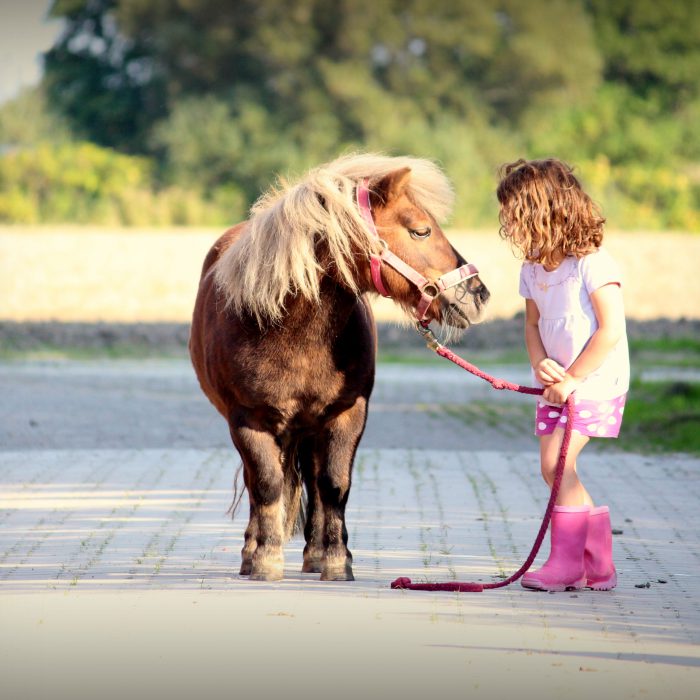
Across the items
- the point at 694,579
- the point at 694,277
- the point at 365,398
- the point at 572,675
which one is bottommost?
the point at 694,277

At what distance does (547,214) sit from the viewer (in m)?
5.09

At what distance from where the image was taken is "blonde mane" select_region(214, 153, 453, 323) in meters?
5.19

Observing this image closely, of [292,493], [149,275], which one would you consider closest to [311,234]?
[292,493]

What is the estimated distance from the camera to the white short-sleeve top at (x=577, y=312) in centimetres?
525

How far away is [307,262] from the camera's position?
5207 millimetres

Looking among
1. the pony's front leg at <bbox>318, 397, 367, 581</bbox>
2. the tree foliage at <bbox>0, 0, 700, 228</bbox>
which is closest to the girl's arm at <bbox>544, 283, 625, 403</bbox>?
the pony's front leg at <bbox>318, 397, 367, 581</bbox>

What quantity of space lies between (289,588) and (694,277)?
87.9 ft

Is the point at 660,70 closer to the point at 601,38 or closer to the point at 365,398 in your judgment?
the point at 601,38

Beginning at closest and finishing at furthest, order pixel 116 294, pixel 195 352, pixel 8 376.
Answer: pixel 195 352 → pixel 8 376 → pixel 116 294

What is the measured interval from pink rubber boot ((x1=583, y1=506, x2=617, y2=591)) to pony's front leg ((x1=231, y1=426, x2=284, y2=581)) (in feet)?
4.13

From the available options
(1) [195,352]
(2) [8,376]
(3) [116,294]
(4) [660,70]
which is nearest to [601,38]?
(4) [660,70]

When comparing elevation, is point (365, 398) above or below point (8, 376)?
above

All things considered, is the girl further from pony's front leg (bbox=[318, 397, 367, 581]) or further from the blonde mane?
pony's front leg (bbox=[318, 397, 367, 581])

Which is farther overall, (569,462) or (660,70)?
(660,70)
